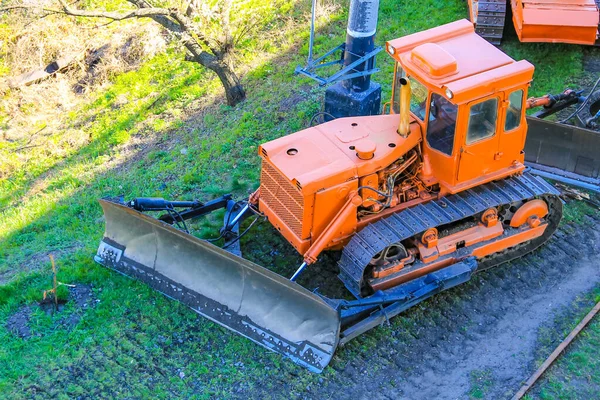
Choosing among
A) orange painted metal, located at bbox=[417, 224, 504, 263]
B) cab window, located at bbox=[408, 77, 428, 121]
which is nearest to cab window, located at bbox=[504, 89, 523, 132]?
cab window, located at bbox=[408, 77, 428, 121]

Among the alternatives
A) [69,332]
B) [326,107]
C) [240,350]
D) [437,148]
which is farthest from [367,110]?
[69,332]

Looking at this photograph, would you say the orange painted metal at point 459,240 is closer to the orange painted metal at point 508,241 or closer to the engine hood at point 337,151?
the orange painted metal at point 508,241

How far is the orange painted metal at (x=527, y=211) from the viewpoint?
8.36 metres

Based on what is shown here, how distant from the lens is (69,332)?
7.91 m

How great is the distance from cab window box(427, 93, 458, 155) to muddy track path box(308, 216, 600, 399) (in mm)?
1831

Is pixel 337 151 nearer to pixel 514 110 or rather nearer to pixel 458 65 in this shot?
pixel 458 65

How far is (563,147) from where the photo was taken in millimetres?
9719

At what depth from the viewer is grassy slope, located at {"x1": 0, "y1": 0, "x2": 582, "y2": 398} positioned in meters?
7.38

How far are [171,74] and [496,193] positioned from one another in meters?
8.78

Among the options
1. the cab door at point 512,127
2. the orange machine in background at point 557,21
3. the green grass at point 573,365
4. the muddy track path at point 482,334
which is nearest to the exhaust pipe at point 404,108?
the cab door at point 512,127

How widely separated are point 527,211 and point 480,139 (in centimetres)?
129

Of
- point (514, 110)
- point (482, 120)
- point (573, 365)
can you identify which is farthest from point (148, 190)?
point (573, 365)

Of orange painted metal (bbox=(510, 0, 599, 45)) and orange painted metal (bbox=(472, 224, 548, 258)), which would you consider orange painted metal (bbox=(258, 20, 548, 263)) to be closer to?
orange painted metal (bbox=(472, 224, 548, 258))

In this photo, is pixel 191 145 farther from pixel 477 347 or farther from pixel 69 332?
pixel 477 347
